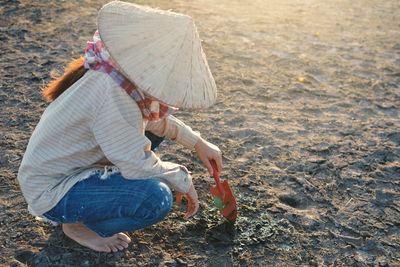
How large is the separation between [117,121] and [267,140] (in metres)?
1.38

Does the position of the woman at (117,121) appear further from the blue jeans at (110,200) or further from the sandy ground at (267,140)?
the sandy ground at (267,140)

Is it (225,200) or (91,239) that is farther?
(225,200)

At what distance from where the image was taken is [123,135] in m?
1.42

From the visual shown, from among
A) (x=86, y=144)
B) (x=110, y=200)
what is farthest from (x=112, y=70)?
(x=110, y=200)

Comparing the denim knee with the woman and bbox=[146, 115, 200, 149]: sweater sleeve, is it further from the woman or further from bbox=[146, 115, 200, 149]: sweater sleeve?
bbox=[146, 115, 200, 149]: sweater sleeve

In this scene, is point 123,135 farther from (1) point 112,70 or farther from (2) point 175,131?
(2) point 175,131

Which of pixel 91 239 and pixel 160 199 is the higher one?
pixel 160 199

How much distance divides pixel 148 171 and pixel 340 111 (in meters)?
1.92

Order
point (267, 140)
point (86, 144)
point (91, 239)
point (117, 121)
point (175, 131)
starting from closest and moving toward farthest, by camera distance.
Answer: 1. point (117, 121)
2. point (86, 144)
3. point (91, 239)
4. point (175, 131)
5. point (267, 140)

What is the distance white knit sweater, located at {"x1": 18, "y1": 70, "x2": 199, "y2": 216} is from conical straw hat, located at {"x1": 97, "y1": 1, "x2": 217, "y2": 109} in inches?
3.9

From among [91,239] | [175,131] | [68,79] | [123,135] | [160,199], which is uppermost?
[68,79]

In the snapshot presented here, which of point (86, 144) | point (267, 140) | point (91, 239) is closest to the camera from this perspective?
point (86, 144)

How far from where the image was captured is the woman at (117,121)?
1.40 metres

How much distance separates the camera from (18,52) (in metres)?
3.43
